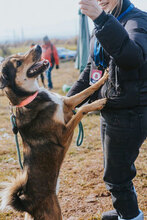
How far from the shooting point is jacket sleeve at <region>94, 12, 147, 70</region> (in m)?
1.44

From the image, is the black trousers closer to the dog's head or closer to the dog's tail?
the dog's tail

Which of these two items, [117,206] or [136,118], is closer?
[136,118]

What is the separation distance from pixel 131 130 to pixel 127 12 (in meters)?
0.92

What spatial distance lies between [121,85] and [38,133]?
954 millimetres

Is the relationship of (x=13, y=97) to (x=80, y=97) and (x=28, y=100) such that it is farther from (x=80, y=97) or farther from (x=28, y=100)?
(x=80, y=97)

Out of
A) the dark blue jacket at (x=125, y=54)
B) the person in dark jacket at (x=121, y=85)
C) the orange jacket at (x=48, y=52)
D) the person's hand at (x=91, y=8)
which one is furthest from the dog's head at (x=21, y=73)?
the orange jacket at (x=48, y=52)

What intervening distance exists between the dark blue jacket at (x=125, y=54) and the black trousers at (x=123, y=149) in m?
0.10

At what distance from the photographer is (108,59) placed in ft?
6.23

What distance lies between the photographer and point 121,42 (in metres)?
1.44

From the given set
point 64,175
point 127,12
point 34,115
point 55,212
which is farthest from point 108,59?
point 64,175

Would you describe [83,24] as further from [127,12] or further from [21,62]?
[127,12]

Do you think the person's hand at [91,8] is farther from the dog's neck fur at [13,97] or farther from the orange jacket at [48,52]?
the orange jacket at [48,52]

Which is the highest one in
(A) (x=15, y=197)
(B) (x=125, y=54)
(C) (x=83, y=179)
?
(B) (x=125, y=54)

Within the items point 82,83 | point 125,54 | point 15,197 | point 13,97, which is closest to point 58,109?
point 82,83
